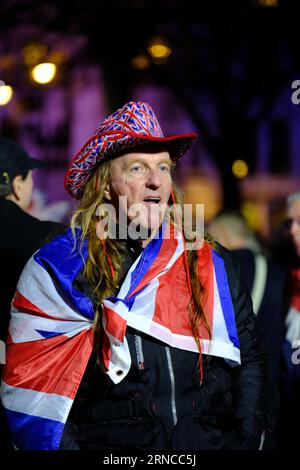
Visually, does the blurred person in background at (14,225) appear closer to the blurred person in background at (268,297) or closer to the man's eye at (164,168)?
the man's eye at (164,168)

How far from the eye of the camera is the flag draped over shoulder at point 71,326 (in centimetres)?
286

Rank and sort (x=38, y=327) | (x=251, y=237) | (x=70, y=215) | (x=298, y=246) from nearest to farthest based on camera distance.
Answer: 1. (x=38, y=327)
2. (x=70, y=215)
3. (x=298, y=246)
4. (x=251, y=237)

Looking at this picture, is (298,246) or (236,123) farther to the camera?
(236,123)

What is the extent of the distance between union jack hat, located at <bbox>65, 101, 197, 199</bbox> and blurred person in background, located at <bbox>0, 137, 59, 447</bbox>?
0.50 meters

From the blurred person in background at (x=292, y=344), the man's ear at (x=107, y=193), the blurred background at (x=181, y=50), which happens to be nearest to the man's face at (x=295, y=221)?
the blurred person in background at (x=292, y=344)

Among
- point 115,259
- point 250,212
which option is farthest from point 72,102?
point 115,259

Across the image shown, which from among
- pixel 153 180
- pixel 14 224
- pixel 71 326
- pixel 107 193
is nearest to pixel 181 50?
pixel 14 224

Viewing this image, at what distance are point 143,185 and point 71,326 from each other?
718 millimetres

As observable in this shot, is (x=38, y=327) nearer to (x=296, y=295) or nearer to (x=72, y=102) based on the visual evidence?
(x=296, y=295)

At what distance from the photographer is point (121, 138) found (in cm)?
310

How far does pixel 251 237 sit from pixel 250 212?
29.4 metres

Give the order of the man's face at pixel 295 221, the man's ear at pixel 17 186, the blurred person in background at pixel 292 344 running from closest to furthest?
the man's ear at pixel 17 186 < the blurred person in background at pixel 292 344 < the man's face at pixel 295 221

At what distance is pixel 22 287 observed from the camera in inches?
119

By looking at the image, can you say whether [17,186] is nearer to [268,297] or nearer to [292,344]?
[268,297]
